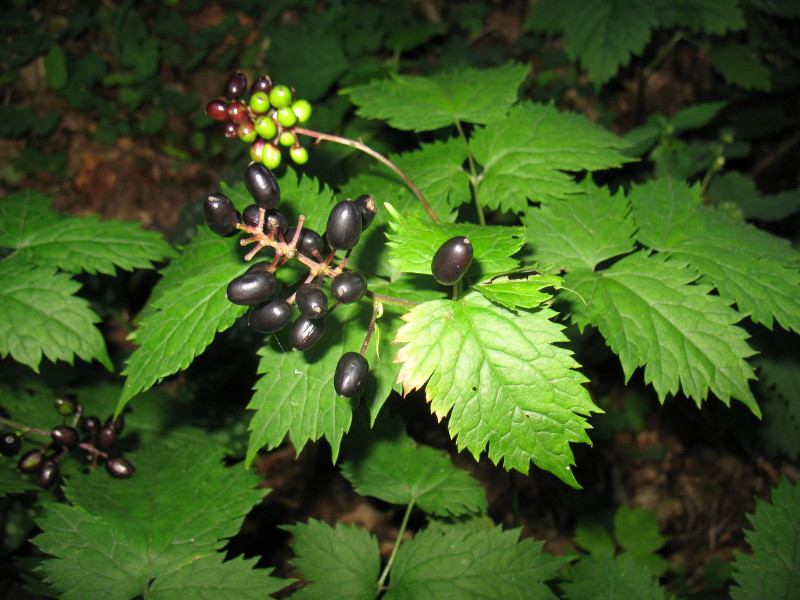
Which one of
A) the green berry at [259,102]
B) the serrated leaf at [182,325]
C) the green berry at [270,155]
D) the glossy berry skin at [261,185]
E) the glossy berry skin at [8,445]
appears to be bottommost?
the glossy berry skin at [8,445]

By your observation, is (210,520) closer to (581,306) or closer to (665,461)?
(581,306)

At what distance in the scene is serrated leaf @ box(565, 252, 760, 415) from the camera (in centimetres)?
213

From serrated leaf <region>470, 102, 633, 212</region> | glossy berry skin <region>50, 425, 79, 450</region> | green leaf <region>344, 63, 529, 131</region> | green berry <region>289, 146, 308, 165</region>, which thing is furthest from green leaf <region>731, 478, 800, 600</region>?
glossy berry skin <region>50, 425, 79, 450</region>

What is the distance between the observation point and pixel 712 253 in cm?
249

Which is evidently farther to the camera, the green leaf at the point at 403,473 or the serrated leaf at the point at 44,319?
the green leaf at the point at 403,473

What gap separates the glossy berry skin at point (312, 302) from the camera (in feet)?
5.43

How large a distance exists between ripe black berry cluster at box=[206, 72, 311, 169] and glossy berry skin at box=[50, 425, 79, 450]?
1.64 meters

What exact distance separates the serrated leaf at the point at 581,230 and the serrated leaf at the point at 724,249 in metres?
0.15

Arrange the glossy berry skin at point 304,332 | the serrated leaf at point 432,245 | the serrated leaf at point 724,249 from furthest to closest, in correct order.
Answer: the serrated leaf at point 724,249
the serrated leaf at point 432,245
the glossy berry skin at point 304,332

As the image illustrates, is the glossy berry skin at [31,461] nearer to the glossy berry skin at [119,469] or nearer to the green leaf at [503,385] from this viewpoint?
the glossy berry skin at [119,469]

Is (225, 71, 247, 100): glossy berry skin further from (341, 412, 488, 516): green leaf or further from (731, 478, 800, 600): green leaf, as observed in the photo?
(731, 478, 800, 600): green leaf

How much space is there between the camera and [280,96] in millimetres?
2152

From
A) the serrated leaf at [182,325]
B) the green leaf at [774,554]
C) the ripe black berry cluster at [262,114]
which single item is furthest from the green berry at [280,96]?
the green leaf at [774,554]

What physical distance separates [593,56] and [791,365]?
2754mm
